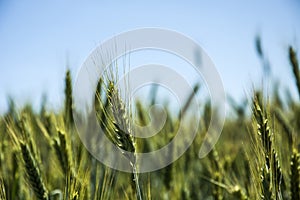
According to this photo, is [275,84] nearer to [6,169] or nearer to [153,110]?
[153,110]

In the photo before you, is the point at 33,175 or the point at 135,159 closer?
the point at 135,159

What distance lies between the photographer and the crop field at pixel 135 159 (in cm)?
116

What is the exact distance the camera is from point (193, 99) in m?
2.51

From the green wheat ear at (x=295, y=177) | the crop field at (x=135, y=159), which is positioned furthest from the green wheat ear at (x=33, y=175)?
the green wheat ear at (x=295, y=177)

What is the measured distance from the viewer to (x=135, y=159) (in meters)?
1.12

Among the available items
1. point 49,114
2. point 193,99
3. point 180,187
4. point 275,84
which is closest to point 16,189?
point 49,114

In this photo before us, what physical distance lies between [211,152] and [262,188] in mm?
749

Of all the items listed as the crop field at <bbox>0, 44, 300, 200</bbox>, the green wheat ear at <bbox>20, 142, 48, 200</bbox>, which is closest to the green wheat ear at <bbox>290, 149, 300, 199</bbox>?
the crop field at <bbox>0, 44, 300, 200</bbox>

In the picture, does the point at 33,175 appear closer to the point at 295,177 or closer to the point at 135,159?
the point at 135,159

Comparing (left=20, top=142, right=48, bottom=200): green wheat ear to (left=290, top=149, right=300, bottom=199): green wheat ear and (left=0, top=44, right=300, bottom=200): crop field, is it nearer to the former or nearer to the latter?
(left=0, top=44, right=300, bottom=200): crop field

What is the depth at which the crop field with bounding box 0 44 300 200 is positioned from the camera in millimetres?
1162

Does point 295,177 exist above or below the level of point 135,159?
below

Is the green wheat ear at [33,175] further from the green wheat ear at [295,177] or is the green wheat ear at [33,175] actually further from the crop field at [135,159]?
the green wheat ear at [295,177]

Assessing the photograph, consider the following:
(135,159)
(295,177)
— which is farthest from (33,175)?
(295,177)
